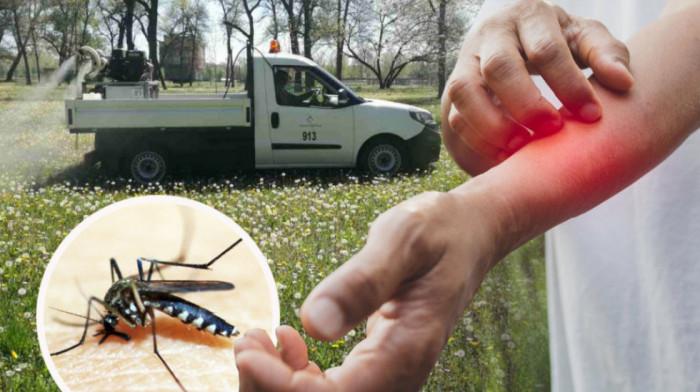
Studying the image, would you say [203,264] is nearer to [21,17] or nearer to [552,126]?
[552,126]

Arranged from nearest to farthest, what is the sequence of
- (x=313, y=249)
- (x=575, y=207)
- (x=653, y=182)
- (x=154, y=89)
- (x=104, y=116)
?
(x=575, y=207), (x=653, y=182), (x=313, y=249), (x=104, y=116), (x=154, y=89)

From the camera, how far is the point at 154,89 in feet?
14.9

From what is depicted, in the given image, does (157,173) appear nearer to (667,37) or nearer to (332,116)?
(332,116)

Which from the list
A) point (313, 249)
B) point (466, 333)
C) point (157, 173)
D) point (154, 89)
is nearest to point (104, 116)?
point (157, 173)

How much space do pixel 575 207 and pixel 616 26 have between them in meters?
0.24

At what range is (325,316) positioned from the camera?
8.9 inches

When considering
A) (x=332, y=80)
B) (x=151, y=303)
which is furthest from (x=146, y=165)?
(x=151, y=303)

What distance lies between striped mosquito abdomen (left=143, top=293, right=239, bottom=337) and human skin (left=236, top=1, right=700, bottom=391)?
44cm

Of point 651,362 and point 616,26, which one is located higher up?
point 616,26

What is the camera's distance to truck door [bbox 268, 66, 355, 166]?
3.90m

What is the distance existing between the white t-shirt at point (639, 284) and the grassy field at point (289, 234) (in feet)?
0.52

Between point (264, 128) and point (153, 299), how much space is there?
3.30m

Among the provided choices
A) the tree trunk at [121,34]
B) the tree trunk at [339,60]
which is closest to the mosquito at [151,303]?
the tree trunk at [339,60]

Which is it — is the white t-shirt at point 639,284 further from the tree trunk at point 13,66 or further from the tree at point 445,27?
the tree trunk at point 13,66
